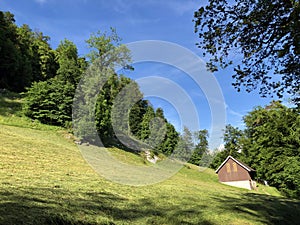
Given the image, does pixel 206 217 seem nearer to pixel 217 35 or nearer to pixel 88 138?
pixel 217 35

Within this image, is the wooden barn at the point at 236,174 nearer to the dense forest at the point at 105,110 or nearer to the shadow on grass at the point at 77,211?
the dense forest at the point at 105,110

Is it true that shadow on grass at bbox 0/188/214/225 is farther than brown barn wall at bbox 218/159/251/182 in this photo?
No

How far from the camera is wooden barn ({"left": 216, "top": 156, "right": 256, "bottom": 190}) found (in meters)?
39.2

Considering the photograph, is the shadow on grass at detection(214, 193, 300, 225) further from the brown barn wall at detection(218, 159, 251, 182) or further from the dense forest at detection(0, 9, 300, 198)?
the brown barn wall at detection(218, 159, 251, 182)

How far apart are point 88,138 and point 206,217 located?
2384 cm

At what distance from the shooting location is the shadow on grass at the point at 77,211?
13.2 ft

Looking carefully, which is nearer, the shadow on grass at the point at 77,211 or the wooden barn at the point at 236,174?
the shadow on grass at the point at 77,211

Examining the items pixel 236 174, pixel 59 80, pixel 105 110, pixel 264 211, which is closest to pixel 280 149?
pixel 236 174

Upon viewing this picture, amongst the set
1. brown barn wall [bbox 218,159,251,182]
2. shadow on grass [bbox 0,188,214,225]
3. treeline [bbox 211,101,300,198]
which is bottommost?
shadow on grass [bbox 0,188,214,225]

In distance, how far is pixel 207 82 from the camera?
27.2 ft

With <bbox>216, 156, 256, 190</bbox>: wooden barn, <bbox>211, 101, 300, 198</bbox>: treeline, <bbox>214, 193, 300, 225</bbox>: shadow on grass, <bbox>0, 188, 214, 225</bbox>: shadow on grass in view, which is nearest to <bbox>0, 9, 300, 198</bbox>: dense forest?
<bbox>211, 101, 300, 198</bbox>: treeline

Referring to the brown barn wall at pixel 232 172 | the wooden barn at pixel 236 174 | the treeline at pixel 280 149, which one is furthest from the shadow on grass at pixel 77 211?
the brown barn wall at pixel 232 172

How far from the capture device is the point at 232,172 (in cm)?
4056

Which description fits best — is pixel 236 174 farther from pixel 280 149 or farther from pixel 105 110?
pixel 105 110
